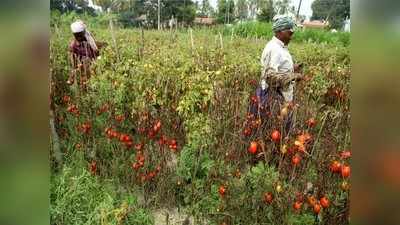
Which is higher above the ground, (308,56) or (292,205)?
(308,56)

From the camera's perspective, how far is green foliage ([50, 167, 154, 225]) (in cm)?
Result: 217

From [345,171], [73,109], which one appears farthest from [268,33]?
[73,109]

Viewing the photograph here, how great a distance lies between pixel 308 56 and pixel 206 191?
83cm

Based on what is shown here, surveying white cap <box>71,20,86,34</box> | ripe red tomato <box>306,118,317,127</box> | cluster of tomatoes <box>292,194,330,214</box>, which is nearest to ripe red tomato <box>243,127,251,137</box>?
ripe red tomato <box>306,118,317,127</box>

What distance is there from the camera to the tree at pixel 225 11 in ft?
6.83

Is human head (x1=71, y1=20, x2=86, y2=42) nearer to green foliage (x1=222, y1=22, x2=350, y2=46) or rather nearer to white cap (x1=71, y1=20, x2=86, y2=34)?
white cap (x1=71, y1=20, x2=86, y2=34)

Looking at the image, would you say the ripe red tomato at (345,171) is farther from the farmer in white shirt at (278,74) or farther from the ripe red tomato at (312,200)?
the farmer in white shirt at (278,74)

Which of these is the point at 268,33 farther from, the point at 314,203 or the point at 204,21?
the point at 314,203

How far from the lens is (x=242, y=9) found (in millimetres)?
2090

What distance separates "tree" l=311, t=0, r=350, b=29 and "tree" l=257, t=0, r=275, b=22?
183 mm

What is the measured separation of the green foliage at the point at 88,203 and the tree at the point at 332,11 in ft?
4.14

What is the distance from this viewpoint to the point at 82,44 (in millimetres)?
2348
